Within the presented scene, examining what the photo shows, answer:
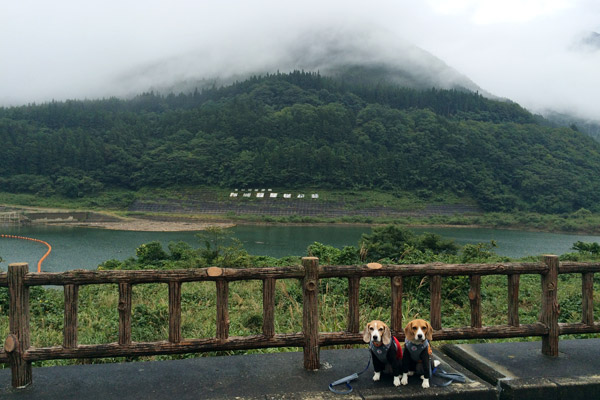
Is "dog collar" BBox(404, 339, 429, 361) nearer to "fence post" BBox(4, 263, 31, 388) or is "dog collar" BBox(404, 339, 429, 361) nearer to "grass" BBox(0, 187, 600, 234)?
"fence post" BBox(4, 263, 31, 388)

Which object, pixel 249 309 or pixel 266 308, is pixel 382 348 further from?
pixel 249 309

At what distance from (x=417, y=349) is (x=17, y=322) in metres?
3.04

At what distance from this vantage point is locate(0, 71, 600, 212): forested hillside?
253 ft

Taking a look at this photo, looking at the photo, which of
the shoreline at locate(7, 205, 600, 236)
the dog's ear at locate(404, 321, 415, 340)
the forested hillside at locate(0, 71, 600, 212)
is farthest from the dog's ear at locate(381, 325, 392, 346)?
the forested hillside at locate(0, 71, 600, 212)

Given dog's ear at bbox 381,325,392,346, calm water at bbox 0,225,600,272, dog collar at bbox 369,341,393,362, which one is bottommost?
calm water at bbox 0,225,600,272

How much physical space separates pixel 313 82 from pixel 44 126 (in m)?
71.5

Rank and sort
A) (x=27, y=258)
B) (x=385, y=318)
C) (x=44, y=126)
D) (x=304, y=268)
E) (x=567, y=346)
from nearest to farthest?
(x=304, y=268), (x=567, y=346), (x=385, y=318), (x=27, y=258), (x=44, y=126)

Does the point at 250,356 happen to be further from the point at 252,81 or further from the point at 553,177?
the point at 252,81

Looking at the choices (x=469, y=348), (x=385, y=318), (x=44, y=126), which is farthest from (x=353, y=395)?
(x=44, y=126)

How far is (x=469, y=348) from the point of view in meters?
4.43

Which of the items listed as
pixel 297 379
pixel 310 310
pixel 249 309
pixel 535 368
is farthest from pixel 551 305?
pixel 249 309

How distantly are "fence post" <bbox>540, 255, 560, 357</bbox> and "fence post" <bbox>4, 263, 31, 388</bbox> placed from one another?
14.4ft

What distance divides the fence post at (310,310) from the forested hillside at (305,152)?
73.6 meters

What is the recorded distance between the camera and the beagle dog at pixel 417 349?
3.34 metres
